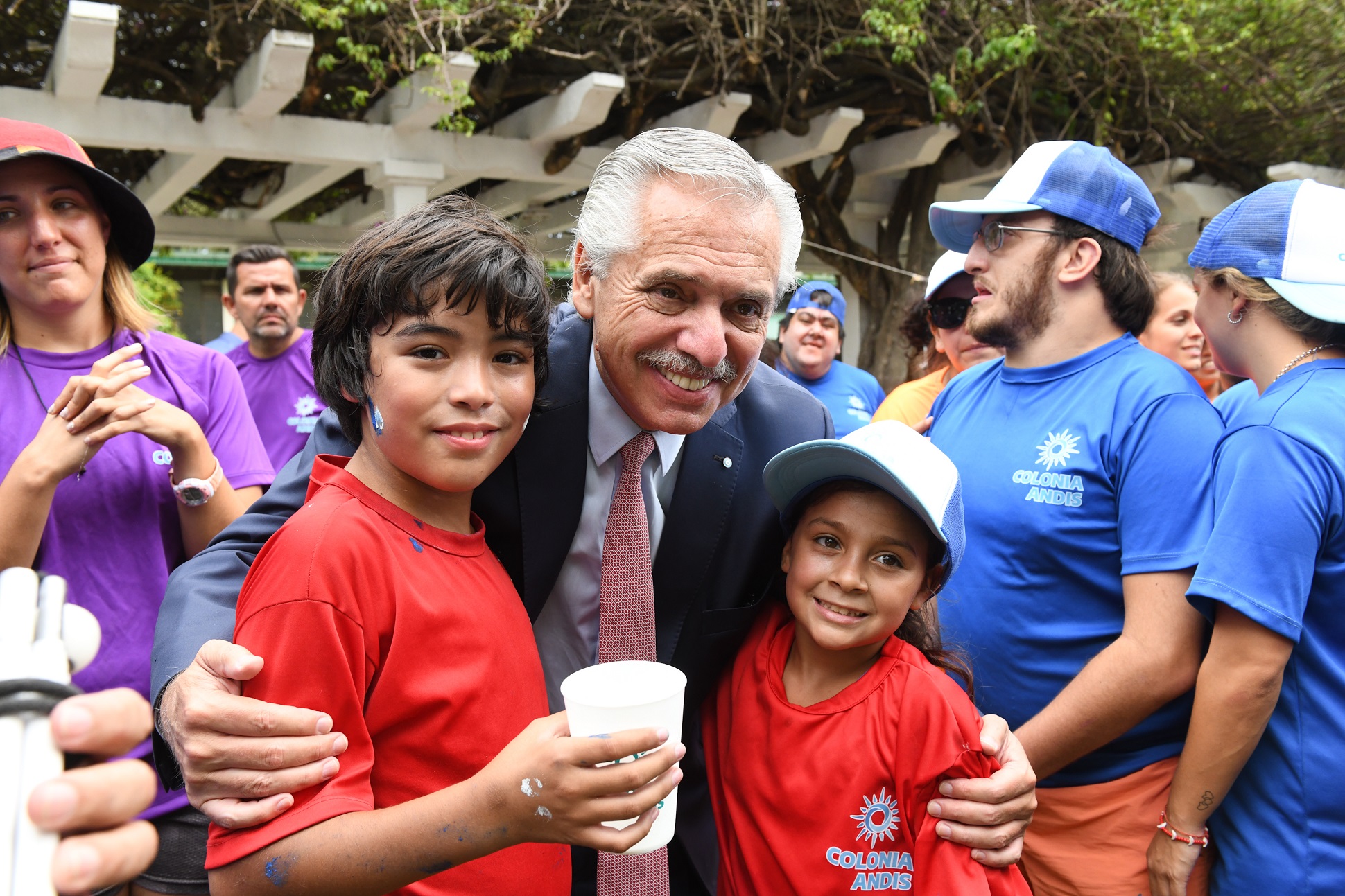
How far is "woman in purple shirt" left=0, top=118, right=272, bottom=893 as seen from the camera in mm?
2051

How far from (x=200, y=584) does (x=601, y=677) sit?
0.86m

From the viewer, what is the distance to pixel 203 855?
2.11 metres

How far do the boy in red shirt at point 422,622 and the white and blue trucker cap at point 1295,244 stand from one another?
5.62 feet

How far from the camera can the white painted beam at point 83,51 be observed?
521 centimetres

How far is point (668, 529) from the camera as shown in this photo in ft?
6.49

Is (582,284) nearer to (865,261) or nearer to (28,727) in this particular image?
(28,727)

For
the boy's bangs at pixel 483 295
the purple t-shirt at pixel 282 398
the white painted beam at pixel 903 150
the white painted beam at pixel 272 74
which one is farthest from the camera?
the white painted beam at pixel 903 150

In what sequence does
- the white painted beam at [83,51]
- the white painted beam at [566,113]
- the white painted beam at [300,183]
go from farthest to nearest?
the white painted beam at [300,183]
the white painted beam at [566,113]
the white painted beam at [83,51]

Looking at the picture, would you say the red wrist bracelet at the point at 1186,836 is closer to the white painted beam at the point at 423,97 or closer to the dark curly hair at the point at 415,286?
the dark curly hair at the point at 415,286

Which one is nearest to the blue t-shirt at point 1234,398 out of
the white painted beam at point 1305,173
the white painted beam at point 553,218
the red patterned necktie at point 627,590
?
the red patterned necktie at point 627,590

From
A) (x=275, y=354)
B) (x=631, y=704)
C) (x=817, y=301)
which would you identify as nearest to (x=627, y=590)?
(x=631, y=704)

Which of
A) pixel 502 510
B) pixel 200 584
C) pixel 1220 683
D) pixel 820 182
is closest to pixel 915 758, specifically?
pixel 1220 683

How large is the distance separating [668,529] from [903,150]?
26.6 ft

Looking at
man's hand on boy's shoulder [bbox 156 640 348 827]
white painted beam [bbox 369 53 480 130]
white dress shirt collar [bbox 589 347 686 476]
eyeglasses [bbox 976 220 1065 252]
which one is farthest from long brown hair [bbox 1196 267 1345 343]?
white painted beam [bbox 369 53 480 130]
